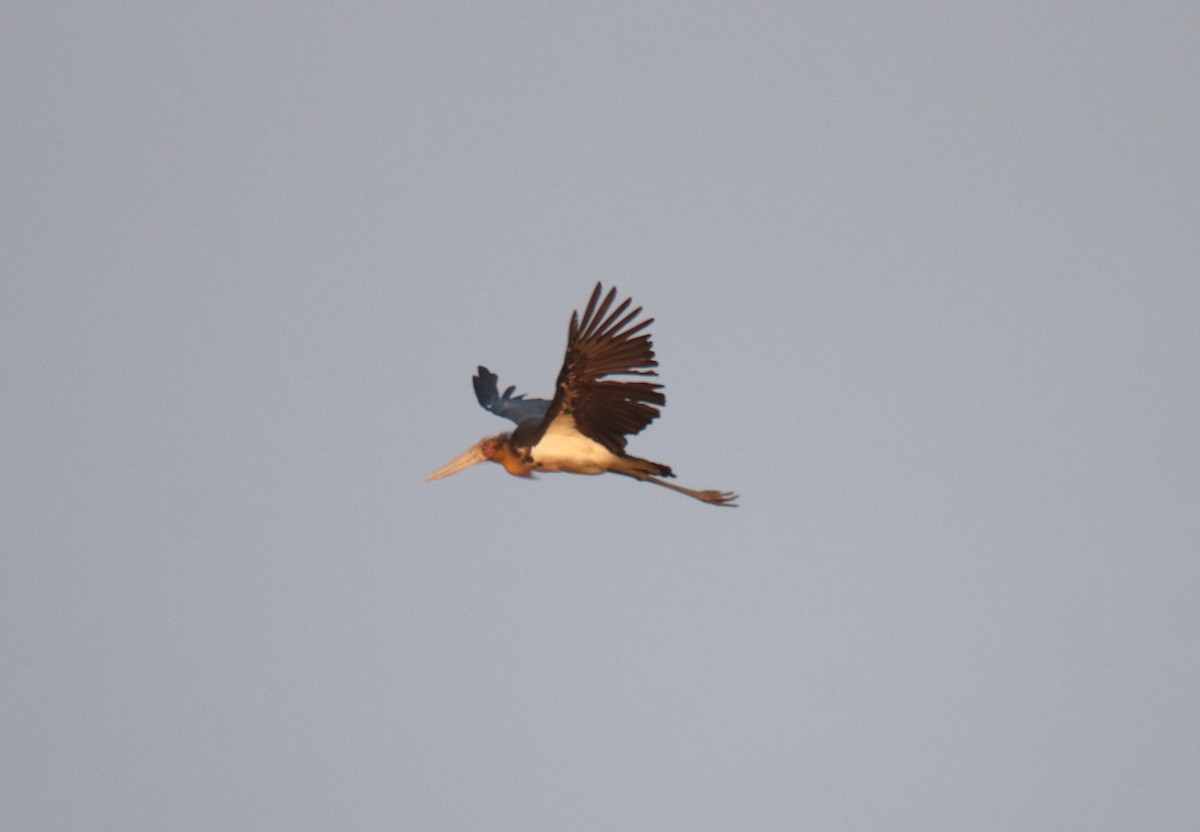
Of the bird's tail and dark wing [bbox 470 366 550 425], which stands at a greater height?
dark wing [bbox 470 366 550 425]

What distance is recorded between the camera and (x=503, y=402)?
2803cm

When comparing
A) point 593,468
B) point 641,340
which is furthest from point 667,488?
point 641,340

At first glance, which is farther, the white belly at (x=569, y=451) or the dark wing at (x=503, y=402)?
the dark wing at (x=503, y=402)

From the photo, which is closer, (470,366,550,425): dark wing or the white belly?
the white belly

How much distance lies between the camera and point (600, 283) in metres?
21.9

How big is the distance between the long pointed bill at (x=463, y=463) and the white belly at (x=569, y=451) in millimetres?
1461

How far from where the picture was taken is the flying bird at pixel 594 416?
2233cm

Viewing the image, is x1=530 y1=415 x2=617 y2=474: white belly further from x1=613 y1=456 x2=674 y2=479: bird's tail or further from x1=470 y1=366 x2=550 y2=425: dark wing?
x1=470 y1=366 x2=550 y2=425: dark wing

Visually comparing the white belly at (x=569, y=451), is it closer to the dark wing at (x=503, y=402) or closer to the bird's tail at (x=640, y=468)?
the bird's tail at (x=640, y=468)

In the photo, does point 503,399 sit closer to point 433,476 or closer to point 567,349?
point 433,476

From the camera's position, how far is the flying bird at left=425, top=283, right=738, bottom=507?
73.3 ft

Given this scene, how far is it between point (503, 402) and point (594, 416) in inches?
189

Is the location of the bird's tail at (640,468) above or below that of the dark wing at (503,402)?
below

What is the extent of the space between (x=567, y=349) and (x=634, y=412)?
1308 millimetres
